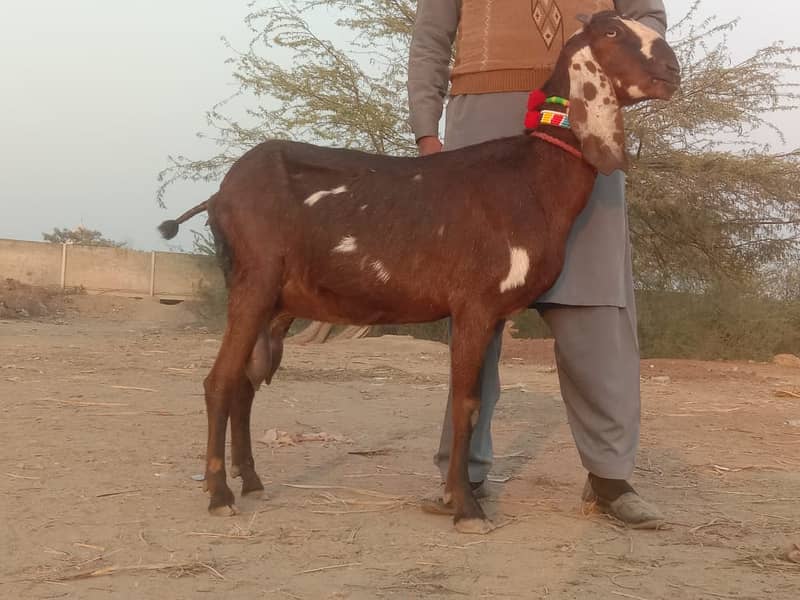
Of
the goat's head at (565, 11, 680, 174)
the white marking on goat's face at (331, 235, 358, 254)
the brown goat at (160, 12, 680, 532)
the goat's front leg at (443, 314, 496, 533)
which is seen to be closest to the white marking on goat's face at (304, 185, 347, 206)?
the brown goat at (160, 12, 680, 532)

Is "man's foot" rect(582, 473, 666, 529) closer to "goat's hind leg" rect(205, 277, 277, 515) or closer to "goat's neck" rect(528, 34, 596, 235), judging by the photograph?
"goat's neck" rect(528, 34, 596, 235)

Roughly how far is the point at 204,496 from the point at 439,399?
13.4 feet

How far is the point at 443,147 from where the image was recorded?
4.50 metres

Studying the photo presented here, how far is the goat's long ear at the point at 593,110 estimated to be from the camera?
3771 mm

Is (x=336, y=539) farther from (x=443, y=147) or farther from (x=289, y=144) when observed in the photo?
(x=443, y=147)

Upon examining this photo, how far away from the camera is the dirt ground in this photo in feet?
9.79

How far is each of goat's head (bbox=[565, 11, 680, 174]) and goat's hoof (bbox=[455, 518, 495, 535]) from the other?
1484mm

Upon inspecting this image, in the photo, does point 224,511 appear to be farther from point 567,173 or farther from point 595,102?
point 595,102

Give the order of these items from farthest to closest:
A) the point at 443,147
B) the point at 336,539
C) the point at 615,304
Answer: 1. the point at 443,147
2. the point at 615,304
3. the point at 336,539

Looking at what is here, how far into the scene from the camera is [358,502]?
4074 millimetres

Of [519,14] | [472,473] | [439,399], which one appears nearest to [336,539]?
[472,473]

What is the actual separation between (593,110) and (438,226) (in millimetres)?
793

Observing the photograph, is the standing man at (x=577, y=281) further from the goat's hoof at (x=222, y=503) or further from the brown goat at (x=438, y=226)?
the goat's hoof at (x=222, y=503)

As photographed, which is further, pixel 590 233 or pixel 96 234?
pixel 96 234
